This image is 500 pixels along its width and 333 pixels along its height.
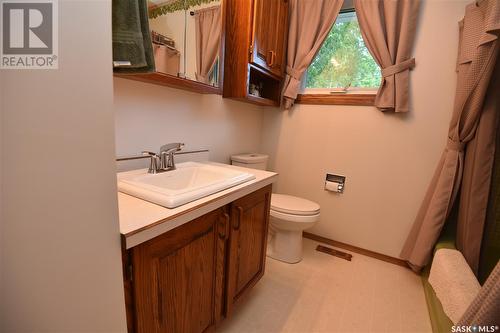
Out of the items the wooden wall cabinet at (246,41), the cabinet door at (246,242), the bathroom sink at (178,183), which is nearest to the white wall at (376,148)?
the wooden wall cabinet at (246,41)

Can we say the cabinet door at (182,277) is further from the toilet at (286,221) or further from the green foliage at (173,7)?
the green foliage at (173,7)

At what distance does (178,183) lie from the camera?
3.99ft

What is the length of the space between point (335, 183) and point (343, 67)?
1.02 m

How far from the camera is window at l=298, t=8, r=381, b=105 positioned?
195 centimetres

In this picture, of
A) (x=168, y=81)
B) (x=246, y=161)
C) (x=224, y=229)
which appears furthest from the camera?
(x=246, y=161)

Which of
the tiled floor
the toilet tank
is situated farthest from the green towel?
the tiled floor

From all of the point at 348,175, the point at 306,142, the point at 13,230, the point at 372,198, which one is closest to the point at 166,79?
the point at 13,230

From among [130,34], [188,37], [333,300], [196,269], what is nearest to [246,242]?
[196,269]

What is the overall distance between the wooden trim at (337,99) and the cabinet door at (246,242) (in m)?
1.10

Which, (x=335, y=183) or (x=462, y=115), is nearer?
(x=462, y=115)

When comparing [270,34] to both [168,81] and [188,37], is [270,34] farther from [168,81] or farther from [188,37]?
[168,81]
